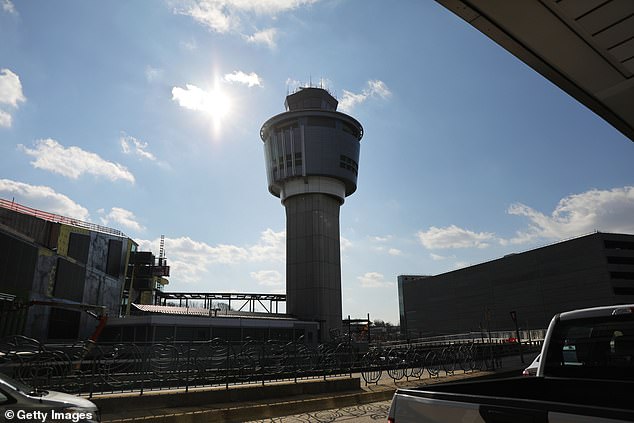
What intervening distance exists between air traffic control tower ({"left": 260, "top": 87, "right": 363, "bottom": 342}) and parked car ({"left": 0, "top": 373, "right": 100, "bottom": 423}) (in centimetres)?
4364

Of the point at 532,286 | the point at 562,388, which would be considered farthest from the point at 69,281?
the point at 532,286

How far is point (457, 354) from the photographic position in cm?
2381

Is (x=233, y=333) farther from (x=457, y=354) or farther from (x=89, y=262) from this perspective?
(x=89, y=262)

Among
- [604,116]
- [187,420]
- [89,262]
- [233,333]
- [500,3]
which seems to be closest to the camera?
[500,3]

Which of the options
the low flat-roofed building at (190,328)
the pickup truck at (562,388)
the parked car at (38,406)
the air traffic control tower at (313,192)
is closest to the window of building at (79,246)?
the low flat-roofed building at (190,328)

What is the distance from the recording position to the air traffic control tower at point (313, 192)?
1962 inches

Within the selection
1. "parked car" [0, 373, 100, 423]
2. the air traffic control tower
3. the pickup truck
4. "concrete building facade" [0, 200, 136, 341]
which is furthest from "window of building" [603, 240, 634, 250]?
"parked car" [0, 373, 100, 423]

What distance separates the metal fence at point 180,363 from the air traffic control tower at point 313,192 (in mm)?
24674

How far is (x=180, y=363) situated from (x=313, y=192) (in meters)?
36.7

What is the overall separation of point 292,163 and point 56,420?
47.7 metres

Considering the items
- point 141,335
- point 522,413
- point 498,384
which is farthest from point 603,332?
point 141,335

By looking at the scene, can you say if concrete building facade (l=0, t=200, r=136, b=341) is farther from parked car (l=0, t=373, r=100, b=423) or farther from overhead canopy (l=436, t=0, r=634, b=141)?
overhead canopy (l=436, t=0, r=634, b=141)

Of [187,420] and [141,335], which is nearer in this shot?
[187,420]

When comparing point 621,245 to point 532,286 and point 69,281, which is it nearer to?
point 532,286
